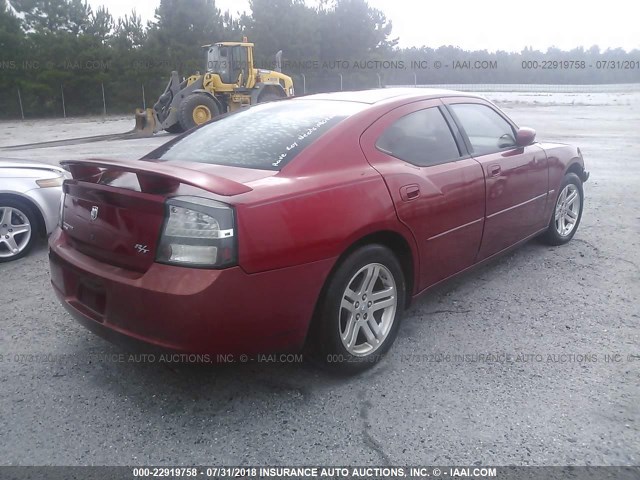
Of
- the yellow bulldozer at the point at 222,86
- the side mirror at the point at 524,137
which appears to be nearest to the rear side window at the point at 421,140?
the side mirror at the point at 524,137

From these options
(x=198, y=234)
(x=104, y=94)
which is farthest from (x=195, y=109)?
(x=104, y=94)

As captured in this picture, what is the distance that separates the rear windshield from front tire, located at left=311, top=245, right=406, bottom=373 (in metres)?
0.67

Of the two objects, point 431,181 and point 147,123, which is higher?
point 431,181

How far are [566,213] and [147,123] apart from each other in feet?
46.1

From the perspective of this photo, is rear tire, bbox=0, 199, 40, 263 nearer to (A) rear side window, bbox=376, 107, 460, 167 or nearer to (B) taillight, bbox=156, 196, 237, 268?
(B) taillight, bbox=156, 196, 237, 268

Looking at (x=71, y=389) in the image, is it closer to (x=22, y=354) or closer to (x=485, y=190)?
(x=22, y=354)

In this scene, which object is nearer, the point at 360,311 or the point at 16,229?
the point at 360,311

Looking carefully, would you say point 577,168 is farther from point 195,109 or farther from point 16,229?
point 195,109

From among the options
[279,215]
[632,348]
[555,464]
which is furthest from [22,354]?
[632,348]

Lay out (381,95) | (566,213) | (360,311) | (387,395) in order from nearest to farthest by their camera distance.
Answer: (387,395) < (360,311) < (381,95) < (566,213)

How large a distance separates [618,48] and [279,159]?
5819 cm

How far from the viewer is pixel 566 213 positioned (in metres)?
5.23

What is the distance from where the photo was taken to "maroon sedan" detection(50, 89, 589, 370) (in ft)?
8.08

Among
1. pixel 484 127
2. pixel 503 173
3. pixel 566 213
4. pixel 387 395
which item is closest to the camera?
pixel 387 395
